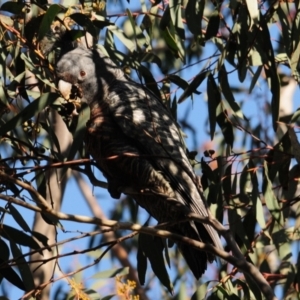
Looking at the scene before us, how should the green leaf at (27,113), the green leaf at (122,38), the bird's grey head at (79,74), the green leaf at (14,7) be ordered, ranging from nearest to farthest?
the green leaf at (27,113)
the green leaf at (14,7)
the bird's grey head at (79,74)
the green leaf at (122,38)

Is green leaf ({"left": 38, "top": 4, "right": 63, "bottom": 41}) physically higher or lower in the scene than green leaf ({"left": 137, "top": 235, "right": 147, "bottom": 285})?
higher

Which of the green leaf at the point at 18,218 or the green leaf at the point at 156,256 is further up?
the green leaf at the point at 18,218

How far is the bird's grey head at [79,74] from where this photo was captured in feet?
11.9

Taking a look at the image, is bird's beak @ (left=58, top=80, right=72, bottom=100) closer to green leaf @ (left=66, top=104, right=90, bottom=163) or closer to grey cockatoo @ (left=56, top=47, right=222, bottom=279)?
grey cockatoo @ (left=56, top=47, right=222, bottom=279)

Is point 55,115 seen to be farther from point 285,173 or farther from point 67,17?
point 285,173

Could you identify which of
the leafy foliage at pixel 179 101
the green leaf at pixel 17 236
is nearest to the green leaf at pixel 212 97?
the leafy foliage at pixel 179 101

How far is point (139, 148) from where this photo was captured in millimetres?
3443

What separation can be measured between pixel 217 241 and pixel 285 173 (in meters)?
0.45

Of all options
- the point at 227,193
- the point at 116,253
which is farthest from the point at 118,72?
the point at 116,253

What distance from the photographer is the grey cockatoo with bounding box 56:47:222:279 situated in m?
3.30

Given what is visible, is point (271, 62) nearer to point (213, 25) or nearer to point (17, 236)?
point (213, 25)

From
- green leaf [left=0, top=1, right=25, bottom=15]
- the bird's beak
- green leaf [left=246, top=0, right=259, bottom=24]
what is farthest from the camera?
the bird's beak

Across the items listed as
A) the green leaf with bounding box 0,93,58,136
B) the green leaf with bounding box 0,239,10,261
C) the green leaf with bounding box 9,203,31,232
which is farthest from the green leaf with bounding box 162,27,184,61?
the green leaf with bounding box 0,239,10,261

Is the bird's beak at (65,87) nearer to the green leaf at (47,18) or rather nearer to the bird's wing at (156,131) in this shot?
the bird's wing at (156,131)
